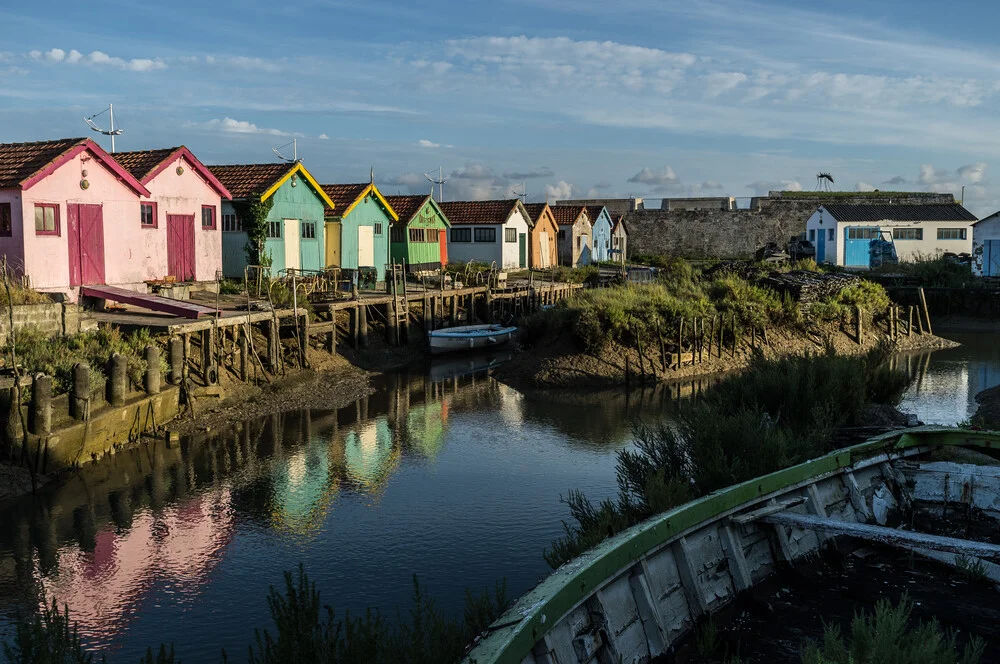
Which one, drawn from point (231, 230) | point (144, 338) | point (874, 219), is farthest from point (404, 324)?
point (874, 219)

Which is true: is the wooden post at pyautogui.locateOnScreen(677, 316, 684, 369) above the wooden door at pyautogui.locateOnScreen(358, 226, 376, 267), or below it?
below

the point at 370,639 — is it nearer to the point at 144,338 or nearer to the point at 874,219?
the point at 144,338

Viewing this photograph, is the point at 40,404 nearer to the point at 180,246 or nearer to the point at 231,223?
the point at 180,246

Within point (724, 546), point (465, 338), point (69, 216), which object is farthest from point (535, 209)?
point (724, 546)

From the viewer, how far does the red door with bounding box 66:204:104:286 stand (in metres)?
22.5

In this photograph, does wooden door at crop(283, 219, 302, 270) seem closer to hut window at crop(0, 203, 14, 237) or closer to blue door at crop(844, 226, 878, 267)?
hut window at crop(0, 203, 14, 237)

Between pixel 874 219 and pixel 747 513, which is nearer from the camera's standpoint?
pixel 747 513

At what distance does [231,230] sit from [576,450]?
16.7 meters

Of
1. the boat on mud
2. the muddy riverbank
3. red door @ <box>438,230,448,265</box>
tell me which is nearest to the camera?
the muddy riverbank

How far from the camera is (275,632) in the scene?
9820mm

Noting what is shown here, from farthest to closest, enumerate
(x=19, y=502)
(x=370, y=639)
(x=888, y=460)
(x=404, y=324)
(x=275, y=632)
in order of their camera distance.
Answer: (x=404, y=324), (x=19, y=502), (x=888, y=460), (x=275, y=632), (x=370, y=639)

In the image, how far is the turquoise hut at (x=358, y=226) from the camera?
34.1m

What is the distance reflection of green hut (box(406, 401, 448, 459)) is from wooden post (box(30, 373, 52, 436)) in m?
6.54

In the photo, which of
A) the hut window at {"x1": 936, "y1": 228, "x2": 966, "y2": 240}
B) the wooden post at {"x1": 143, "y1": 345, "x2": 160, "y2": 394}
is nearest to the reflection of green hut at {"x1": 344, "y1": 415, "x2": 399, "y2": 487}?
the wooden post at {"x1": 143, "y1": 345, "x2": 160, "y2": 394}
